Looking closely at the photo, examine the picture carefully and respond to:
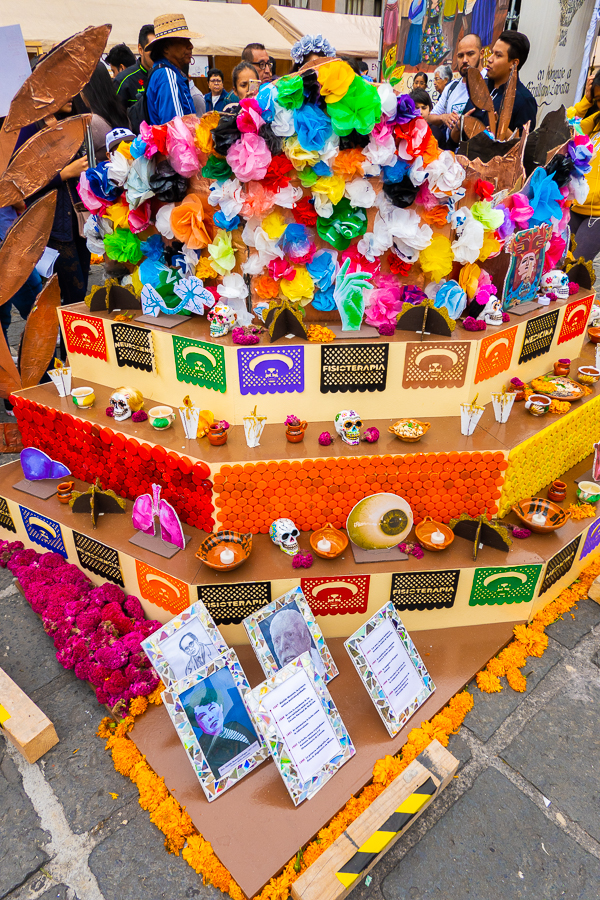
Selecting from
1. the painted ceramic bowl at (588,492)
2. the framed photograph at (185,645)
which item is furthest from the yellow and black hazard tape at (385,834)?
the painted ceramic bowl at (588,492)

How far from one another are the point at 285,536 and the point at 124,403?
3.94ft

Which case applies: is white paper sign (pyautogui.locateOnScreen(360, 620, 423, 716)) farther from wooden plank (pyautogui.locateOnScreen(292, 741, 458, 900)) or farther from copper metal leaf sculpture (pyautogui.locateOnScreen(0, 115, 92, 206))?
copper metal leaf sculpture (pyautogui.locateOnScreen(0, 115, 92, 206))

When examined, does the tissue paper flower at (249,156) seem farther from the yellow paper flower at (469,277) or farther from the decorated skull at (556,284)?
the decorated skull at (556,284)

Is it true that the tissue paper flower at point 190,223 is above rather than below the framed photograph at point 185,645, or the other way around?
above

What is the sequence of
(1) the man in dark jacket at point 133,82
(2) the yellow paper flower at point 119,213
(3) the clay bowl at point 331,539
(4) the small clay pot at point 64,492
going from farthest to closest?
(1) the man in dark jacket at point 133,82
(4) the small clay pot at point 64,492
(2) the yellow paper flower at point 119,213
(3) the clay bowl at point 331,539

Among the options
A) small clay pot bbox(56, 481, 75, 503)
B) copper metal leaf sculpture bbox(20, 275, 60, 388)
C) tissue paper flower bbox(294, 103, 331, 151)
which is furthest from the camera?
copper metal leaf sculpture bbox(20, 275, 60, 388)

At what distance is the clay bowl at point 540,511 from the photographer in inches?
120

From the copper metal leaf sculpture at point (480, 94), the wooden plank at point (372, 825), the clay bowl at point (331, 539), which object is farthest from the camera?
the copper metal leaf sculpture at point (480, 94)

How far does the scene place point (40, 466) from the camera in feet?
11.2

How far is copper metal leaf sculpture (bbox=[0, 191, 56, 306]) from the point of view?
11.3ft

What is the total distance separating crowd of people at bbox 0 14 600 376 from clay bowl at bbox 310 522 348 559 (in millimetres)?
2179

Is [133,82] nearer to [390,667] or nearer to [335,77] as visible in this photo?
[335,77]

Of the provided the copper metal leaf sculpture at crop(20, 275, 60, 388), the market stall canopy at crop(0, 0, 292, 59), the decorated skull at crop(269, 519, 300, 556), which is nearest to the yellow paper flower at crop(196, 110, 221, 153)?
the copper metal leaf sculpture at crop(20, 275, 60, 388)

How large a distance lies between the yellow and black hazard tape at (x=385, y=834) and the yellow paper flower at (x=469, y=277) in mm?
2568
